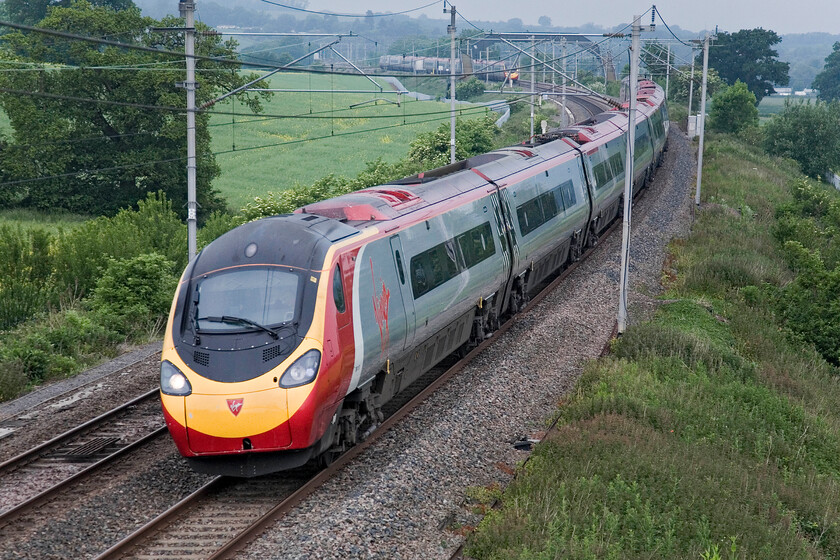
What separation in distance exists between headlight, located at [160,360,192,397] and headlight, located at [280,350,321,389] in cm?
113

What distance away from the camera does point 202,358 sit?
35.8 ft

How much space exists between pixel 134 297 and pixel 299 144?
52.9 metres

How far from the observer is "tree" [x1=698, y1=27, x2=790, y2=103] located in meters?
99.9

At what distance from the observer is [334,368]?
1114 cm

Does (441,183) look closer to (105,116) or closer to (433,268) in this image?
(433,268)

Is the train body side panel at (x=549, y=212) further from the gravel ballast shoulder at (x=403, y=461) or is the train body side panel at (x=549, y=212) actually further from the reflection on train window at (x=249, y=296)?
the reflection on train window at (x=249, y=296)

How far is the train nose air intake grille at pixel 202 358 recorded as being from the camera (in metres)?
10.9

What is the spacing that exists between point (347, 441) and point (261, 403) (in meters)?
2.10

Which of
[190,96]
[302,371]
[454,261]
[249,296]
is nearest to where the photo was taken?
[302,371]

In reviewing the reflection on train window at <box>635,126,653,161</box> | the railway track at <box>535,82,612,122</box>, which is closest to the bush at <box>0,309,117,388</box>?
the reflection on train window at <box>635,126,653,161</box>

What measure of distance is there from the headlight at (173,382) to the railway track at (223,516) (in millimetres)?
1220

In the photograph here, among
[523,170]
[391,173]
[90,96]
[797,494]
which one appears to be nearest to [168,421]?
[797,494]

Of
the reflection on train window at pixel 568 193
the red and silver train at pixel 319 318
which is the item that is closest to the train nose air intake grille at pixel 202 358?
the red and silver train at pixel 319 318

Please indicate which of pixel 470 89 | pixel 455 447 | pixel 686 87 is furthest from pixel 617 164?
pixel 470 89
